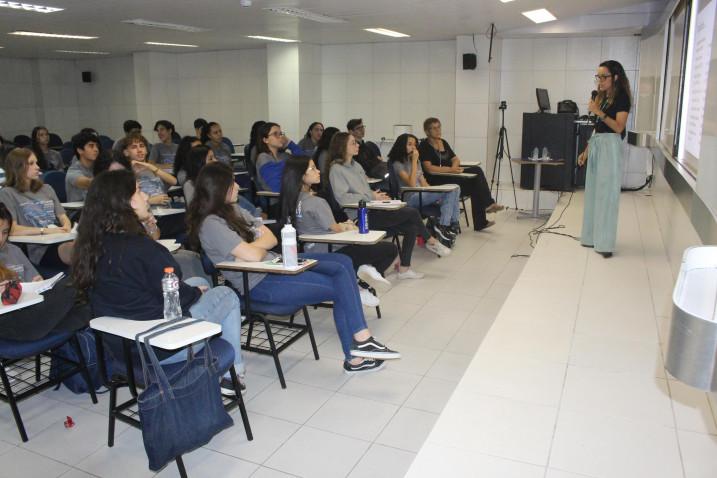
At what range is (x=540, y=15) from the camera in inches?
298

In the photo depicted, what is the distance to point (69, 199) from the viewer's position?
17.0 feet

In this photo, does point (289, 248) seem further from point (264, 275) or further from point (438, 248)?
point (438, 248)

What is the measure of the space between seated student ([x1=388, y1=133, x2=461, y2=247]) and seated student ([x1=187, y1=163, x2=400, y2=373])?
2996 mm

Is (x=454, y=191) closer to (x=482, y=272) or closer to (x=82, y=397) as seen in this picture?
(x=482, y=272)

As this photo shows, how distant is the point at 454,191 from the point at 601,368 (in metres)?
3.58

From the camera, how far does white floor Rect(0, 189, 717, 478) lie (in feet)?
7.72

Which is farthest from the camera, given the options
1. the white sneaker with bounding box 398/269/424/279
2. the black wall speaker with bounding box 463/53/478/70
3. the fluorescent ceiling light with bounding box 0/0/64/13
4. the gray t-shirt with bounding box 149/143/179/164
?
the black wall speaker with bounding box 463/53/478/70

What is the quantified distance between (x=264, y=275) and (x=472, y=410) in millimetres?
1375

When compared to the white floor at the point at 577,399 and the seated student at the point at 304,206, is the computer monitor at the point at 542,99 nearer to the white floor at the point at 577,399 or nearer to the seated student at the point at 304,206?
the white floor at the point at 577,399

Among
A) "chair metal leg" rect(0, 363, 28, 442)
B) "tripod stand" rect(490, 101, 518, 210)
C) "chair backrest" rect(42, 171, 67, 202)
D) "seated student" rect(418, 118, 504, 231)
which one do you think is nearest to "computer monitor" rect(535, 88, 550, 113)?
"tripod stand" rect(490, 101, 518, 210)

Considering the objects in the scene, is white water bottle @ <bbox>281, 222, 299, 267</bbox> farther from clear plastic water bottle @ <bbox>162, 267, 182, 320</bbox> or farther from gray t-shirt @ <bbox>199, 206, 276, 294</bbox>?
clear plastic water bottle @ <bbox>162, 267, 182, 320</bbox>

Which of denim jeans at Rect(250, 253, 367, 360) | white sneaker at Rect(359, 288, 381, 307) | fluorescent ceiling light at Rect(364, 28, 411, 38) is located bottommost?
white sneaker at Rect(359, 288, 381, 307)

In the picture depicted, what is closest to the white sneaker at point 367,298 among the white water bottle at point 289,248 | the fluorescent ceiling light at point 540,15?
the white water bottle at point 289,248

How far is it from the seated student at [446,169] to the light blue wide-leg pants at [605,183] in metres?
2.19
